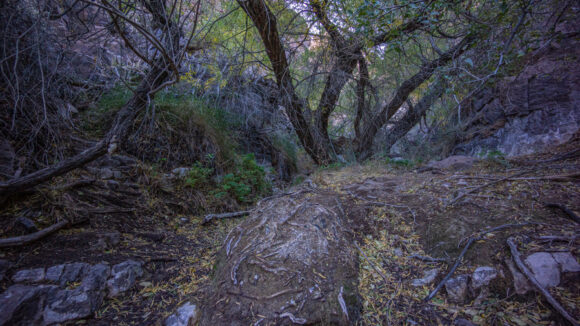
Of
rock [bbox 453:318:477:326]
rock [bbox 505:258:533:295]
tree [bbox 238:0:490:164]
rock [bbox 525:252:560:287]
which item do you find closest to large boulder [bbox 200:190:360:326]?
rock [bbox 453:318:477:326]

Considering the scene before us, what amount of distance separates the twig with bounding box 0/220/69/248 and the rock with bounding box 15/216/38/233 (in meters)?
0.11

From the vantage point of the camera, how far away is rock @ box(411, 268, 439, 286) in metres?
1.52

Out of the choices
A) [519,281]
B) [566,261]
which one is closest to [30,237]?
[519,281]

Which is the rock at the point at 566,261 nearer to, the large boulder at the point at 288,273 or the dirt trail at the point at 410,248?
the dirt trail at the point at 410,248

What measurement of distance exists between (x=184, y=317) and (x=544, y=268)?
2092 millimetres

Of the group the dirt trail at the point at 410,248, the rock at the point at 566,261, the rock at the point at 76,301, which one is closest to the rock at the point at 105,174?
the dirt trail at the point at 410,248

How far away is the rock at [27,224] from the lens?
191 cm

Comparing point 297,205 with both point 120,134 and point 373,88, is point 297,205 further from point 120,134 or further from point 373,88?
point 373,88

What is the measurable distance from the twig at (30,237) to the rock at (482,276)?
122 inches

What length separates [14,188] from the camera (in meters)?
1.92

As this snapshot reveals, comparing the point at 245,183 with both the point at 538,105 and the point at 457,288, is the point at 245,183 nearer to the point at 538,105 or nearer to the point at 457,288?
the point at 457,288

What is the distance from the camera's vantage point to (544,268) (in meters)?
1.26

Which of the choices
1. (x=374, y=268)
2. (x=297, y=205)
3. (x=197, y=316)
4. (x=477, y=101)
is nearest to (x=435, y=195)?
(x=374, y=268)

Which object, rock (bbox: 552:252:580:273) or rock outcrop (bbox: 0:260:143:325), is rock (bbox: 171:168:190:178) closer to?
rock outcrop (bbox: 0:260:143:325)
